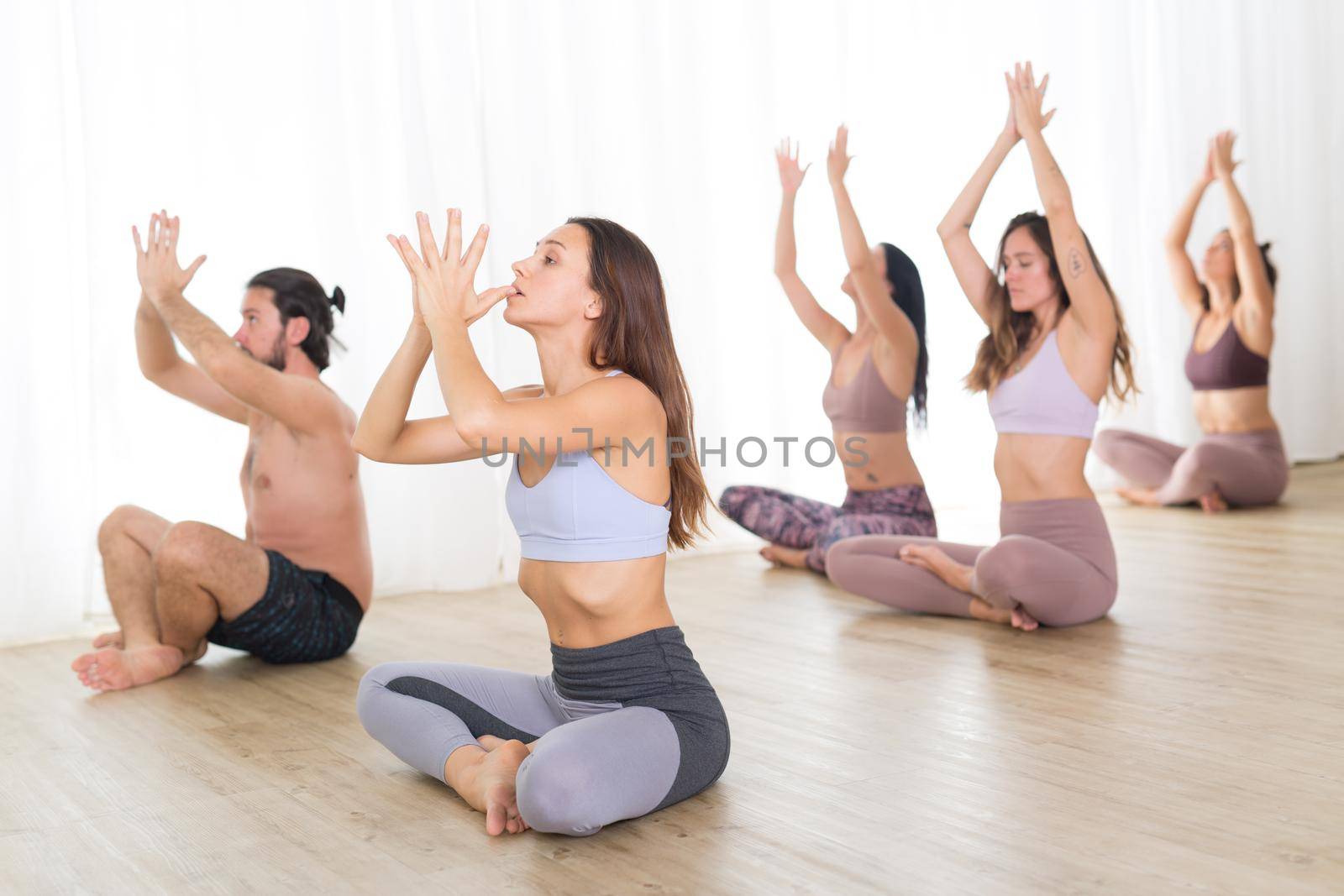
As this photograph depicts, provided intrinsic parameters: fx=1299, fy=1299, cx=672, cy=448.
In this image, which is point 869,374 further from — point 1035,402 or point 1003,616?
point 1003,616

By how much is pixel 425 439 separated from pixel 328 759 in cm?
60

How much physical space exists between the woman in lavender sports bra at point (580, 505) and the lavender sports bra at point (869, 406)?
5.89 feet

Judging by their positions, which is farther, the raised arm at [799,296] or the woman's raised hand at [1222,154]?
the woman's raised hand at [1222,154]

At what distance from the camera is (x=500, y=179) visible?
4090 millimetres

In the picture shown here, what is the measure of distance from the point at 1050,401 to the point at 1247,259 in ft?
7.06

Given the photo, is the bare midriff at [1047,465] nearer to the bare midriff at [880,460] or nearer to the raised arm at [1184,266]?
the bare midriff at [880,460]

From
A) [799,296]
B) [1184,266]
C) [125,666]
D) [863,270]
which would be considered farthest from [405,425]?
[1184,266]

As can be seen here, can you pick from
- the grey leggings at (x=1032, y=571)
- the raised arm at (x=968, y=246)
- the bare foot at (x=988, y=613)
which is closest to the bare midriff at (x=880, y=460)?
the grey leggings at (x=1032, y=571)

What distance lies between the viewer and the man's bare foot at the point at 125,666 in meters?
2.74

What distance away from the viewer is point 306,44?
150 inches

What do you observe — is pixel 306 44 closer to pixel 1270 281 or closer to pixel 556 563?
pixel 556 563

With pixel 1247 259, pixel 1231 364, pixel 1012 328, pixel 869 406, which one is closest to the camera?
pixel 1012 328

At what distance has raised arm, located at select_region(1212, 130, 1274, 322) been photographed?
466 centimetres

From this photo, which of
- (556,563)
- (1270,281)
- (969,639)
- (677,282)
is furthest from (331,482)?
(1270,281)
